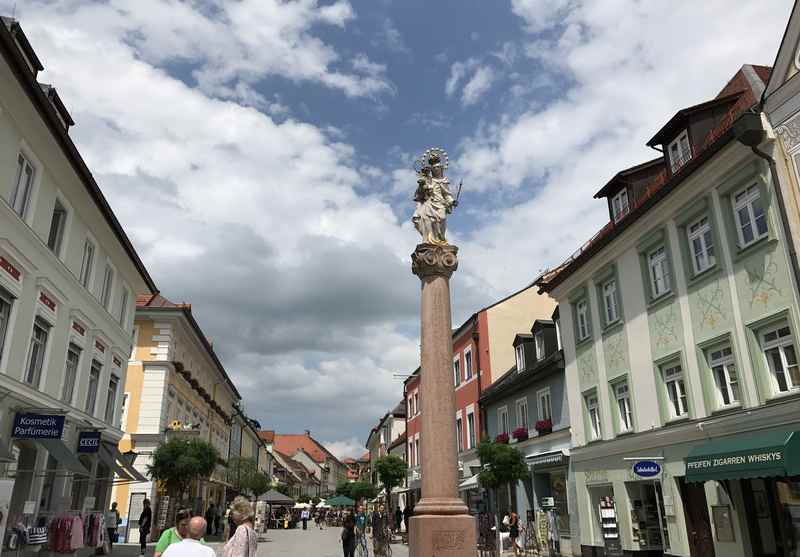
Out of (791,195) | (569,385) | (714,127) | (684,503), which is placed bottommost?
(684,503)

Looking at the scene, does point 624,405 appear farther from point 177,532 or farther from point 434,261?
point 177,532

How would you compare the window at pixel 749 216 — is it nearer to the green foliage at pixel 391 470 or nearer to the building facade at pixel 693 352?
the building facade at pixel 693 352

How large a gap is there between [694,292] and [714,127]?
15.0 feet

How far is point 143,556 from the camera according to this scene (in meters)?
21.1

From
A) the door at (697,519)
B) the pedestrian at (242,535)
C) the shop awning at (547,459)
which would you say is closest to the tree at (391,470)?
the shop awning at (547,459)

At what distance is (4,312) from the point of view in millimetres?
14125

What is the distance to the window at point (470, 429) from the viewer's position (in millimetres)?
32844

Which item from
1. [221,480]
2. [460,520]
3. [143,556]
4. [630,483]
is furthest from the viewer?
[221,480]

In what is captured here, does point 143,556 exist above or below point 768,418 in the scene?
below

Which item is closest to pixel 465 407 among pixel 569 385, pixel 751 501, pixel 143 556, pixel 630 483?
pixel 569 385

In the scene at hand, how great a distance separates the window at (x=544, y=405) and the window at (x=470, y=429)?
7.69 meters

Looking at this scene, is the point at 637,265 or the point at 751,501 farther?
the point at 637,265

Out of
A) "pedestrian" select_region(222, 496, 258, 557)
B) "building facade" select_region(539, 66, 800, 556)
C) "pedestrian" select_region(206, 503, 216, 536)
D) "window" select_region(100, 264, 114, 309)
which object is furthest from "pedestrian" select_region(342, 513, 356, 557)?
"pedestrian" select_region(206, 503, 216, 536)

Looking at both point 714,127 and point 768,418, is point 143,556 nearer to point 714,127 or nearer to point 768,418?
point 768,418
